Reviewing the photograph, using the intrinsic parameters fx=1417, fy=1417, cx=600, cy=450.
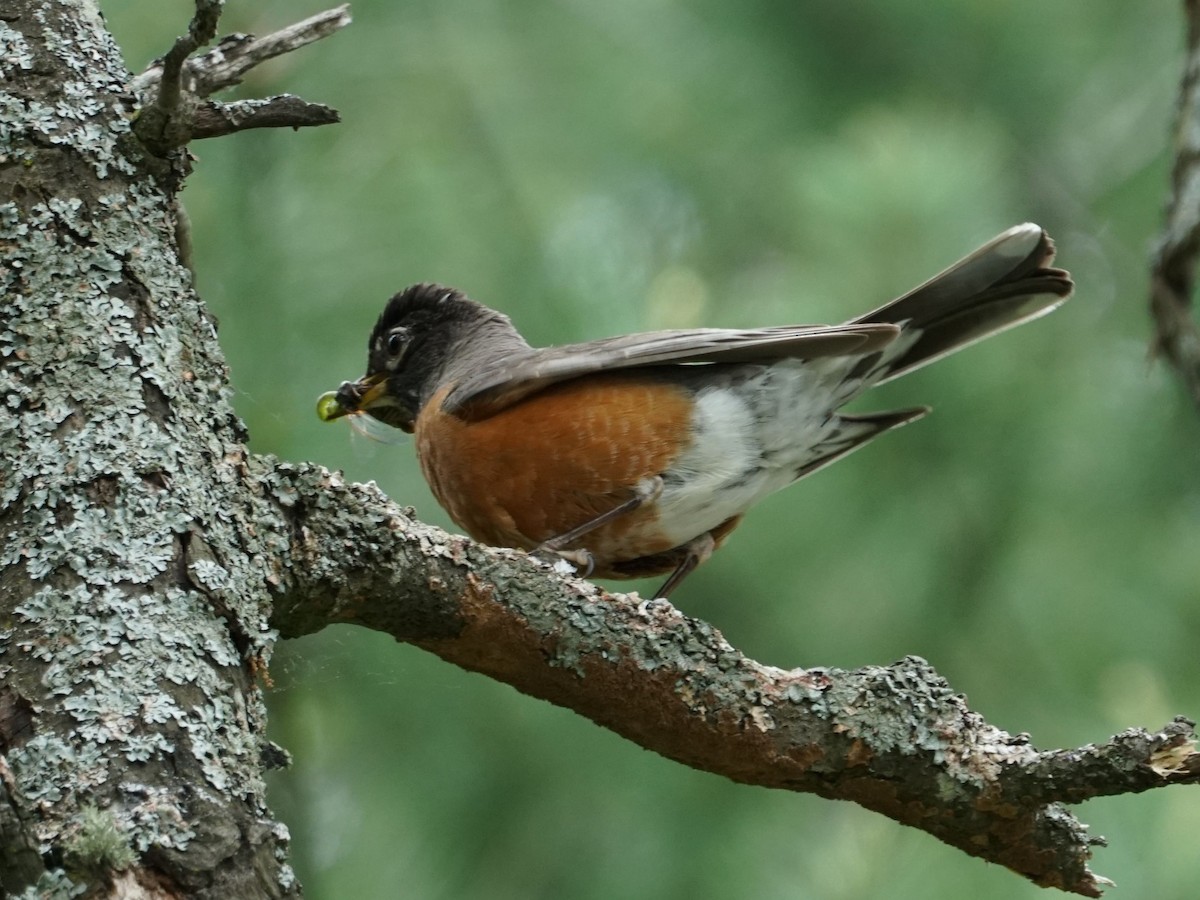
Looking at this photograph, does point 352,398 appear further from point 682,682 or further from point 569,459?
point 682,682

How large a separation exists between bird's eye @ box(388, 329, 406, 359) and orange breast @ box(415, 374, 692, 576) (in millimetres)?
744

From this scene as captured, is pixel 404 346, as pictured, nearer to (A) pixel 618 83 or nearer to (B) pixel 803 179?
(B) pixel 803 179

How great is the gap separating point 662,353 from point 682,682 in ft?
3.66

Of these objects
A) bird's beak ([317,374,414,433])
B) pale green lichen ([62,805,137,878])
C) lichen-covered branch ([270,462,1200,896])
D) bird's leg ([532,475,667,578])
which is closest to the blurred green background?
bird's beak ([317,374,414,433])

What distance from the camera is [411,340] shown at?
3.73 metres

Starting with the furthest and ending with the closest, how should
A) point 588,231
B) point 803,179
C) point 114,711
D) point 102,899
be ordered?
point 588,231
point 803,179
point 114,711
point 102,899

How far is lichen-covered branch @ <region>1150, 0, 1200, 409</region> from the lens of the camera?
2607 millimetres

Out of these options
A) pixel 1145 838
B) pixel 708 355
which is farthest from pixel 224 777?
pixel 1145 838

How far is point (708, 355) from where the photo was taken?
2.95m

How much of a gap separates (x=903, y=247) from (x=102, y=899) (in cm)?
316

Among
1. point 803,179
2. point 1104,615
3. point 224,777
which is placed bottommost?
point 224,777

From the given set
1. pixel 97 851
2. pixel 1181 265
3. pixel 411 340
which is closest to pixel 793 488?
pixel 411 340

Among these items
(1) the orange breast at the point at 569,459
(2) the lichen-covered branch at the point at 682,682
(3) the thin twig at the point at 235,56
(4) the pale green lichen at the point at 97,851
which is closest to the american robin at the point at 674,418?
(1) the orange breast at the point at 569,459

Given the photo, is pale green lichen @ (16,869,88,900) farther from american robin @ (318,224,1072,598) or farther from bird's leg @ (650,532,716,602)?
bird's leg @ (650,532,716,602)
